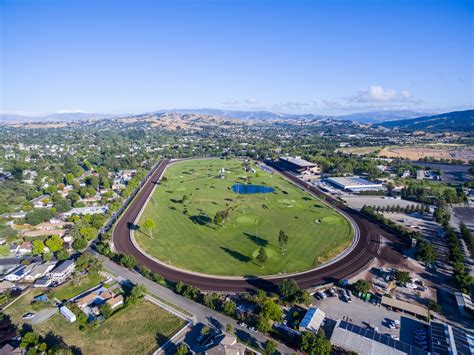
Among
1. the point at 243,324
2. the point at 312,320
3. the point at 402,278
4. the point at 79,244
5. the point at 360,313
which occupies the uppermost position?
the point at 79,244

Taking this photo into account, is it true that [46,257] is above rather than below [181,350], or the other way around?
below

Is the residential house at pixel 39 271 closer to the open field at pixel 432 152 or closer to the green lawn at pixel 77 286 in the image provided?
the green lawn at pixel 77 286

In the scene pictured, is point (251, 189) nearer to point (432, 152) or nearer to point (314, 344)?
point (314, 344)

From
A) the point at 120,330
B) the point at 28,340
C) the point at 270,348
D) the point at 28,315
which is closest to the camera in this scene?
the point at 270,348

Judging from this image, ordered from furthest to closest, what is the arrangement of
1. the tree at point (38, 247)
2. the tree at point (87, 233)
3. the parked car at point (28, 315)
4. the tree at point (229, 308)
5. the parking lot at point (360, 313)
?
the tree at point (87, 233)
the tree at point (38, 247)
the parked car at point (28, 315)
the tree at point (229, 308)
the parking lot at point (360, 313)

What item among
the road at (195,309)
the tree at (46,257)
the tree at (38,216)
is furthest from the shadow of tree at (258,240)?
the tree at (38,216)

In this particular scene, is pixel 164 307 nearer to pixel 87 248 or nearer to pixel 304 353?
pixel 304 353

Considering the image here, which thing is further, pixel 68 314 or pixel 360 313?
pixel 360 313

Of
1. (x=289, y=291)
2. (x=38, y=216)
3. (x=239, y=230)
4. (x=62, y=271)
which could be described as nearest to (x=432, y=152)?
(x=239, y=230)
